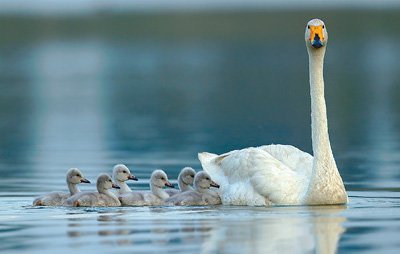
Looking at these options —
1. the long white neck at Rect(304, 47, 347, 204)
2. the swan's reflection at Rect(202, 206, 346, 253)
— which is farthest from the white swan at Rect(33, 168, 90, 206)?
the long white neck at Rect(304, 47, 347, 204)

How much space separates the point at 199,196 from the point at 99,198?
1479 mm

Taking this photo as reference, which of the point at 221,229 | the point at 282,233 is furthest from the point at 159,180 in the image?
the point at 282,233

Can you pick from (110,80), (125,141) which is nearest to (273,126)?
(125,141)

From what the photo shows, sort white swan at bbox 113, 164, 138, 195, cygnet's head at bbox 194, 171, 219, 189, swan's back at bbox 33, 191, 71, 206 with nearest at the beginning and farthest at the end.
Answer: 1. swan's back at bbox 33, 191, 71, 206
2. cygnet's head at bbox 194, 171, 219, 189
3. white swan at bbox 113, 164, 138, 195

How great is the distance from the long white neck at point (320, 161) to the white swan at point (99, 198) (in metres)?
2.83

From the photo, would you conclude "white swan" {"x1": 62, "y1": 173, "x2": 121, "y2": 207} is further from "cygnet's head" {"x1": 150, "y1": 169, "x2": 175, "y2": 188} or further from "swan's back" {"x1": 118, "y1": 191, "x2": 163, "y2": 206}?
"cygnet's head" {"x1": 150, "y1": 169, "x2": 175, "y2": 188}

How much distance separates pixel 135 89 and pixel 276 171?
43876mm

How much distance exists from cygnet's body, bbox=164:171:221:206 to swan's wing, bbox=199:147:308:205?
0.22 metres

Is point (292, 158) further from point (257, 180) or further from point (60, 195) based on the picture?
point (60, 195)

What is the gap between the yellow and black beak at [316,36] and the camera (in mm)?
16172

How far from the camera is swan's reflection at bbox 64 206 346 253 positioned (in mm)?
12398

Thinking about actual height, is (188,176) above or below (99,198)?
above

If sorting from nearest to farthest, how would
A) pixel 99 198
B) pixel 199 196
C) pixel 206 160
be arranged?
pixel 99 198 < pixel 199 196 < pixel 206 160

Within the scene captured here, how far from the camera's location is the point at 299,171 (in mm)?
17000
